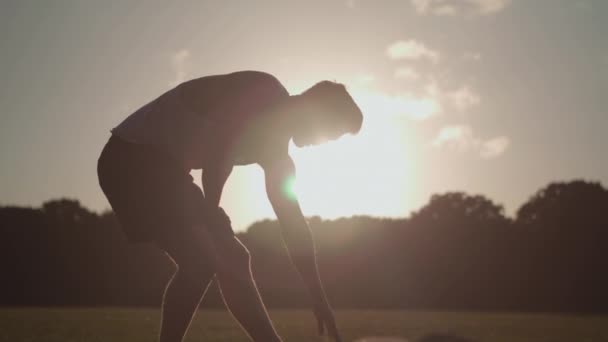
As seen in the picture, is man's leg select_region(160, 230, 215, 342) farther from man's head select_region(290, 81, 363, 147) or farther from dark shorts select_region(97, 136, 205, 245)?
man's head select_region(290, 81, 363, 147)

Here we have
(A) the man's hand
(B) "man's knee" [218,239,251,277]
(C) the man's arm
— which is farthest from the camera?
(B) "man's knee" [218,239,251,277]

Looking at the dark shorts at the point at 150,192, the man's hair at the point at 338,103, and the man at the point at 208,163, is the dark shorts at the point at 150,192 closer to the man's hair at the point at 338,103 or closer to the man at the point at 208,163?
the man at the point at 208,163

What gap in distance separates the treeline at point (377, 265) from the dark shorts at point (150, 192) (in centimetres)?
3159

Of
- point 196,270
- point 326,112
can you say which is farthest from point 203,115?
point 196,270

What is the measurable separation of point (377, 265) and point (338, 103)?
3679 centimetres

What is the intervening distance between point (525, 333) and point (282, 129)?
9317mm

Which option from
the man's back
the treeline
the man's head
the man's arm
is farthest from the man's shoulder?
the treeline

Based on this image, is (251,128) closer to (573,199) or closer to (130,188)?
(130,188)

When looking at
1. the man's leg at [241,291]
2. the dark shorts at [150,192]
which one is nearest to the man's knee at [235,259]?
the man's leg at [241,291]

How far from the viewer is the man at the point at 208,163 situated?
143 inches

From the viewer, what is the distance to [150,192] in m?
3.73

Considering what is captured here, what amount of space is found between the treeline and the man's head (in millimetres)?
31918

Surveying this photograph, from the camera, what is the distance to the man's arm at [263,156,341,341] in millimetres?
3496

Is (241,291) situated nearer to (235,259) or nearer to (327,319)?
(235,259)
